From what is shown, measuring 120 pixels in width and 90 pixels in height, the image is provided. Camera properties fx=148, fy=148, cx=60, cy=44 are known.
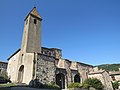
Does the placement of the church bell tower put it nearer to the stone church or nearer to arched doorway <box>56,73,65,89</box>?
the stone church

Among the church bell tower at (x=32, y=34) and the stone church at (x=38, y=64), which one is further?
the church bell tower at (x=32, y=34)

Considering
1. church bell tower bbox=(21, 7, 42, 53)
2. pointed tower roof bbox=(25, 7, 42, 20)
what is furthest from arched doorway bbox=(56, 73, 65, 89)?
pointed tower roof bbox=(25, 7, 42, 20)

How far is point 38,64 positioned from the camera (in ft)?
105

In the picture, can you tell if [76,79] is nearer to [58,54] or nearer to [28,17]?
[58,54]

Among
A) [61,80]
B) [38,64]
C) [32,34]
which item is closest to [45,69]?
[38,64]

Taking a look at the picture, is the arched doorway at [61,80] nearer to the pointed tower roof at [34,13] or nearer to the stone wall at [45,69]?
the stone wall at [45,69]

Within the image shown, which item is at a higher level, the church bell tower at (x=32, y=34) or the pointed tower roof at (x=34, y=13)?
the pointed tower roof at (x=34, y=13)

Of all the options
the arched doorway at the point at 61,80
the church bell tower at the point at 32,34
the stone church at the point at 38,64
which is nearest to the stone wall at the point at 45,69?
the stone church at the point at 38,64

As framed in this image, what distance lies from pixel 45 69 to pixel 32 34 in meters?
11.6

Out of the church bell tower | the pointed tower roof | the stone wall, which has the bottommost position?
the stone wall

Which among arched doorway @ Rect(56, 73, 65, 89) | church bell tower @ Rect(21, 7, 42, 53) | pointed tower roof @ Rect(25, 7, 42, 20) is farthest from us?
pointed tower roof @ Rect(25, 7, 42, 20)

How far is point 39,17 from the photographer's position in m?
43.6

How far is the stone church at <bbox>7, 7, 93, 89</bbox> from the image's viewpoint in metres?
31.8

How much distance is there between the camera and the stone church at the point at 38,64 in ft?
104
